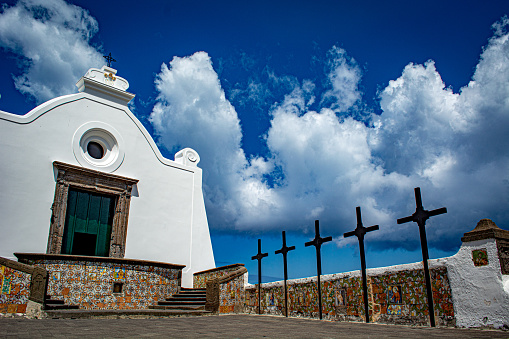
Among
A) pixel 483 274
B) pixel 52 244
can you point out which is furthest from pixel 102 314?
pixel 483 274

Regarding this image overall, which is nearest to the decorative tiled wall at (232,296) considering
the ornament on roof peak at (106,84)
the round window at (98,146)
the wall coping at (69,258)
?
the wall coping at (69,258)

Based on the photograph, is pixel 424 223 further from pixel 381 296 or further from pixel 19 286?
pixel 19 286

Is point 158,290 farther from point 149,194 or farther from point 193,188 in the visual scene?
point 193,188

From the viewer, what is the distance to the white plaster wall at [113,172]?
36.7 ft

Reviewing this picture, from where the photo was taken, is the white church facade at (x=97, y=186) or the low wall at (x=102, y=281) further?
the white church facade at (x=97, y=186)

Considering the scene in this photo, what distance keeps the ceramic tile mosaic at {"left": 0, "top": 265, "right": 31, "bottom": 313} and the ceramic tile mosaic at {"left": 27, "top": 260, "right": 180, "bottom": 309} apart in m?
1.40

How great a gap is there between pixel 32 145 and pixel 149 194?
4214 millimetres

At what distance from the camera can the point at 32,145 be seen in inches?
Result: 464


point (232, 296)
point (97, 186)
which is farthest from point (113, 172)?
point (232, 296)

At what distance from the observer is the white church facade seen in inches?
447

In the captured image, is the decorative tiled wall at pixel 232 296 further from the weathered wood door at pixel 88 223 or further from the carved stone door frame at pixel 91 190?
the weathered wood door at pixel 88 223

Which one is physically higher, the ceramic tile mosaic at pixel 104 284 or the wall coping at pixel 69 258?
the wall coping at pixel 69 258

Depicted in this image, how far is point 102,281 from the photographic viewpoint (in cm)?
1014

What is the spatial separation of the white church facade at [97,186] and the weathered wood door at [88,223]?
0.10 ft
